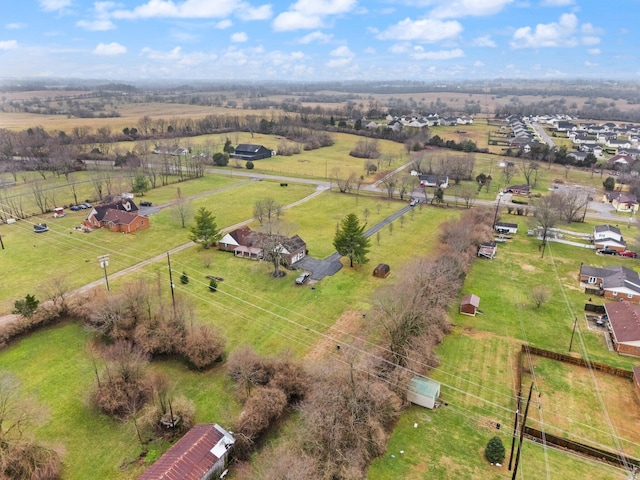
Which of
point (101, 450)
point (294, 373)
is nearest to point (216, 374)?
point (294, 373)

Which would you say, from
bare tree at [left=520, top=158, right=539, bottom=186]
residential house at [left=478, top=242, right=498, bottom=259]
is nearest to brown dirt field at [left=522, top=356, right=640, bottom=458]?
residential house at [left=478, top=242, right=498, bottom=259]

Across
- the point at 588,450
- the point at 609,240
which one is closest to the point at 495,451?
the point at 588,450

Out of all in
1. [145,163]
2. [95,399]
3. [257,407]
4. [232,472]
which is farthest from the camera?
[145,163]

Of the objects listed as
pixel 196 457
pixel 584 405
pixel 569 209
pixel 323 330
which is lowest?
pixel 584 405

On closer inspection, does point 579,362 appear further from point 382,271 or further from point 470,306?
point 382,271

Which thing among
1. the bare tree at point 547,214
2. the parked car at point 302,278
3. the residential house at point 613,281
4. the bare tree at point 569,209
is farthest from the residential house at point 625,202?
the parked car at point 302,278

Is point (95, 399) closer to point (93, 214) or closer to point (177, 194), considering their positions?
point (93, 214)

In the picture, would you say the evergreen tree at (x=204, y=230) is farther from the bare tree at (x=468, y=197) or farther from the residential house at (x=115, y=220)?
the bare tree at (x=468, y=197)
